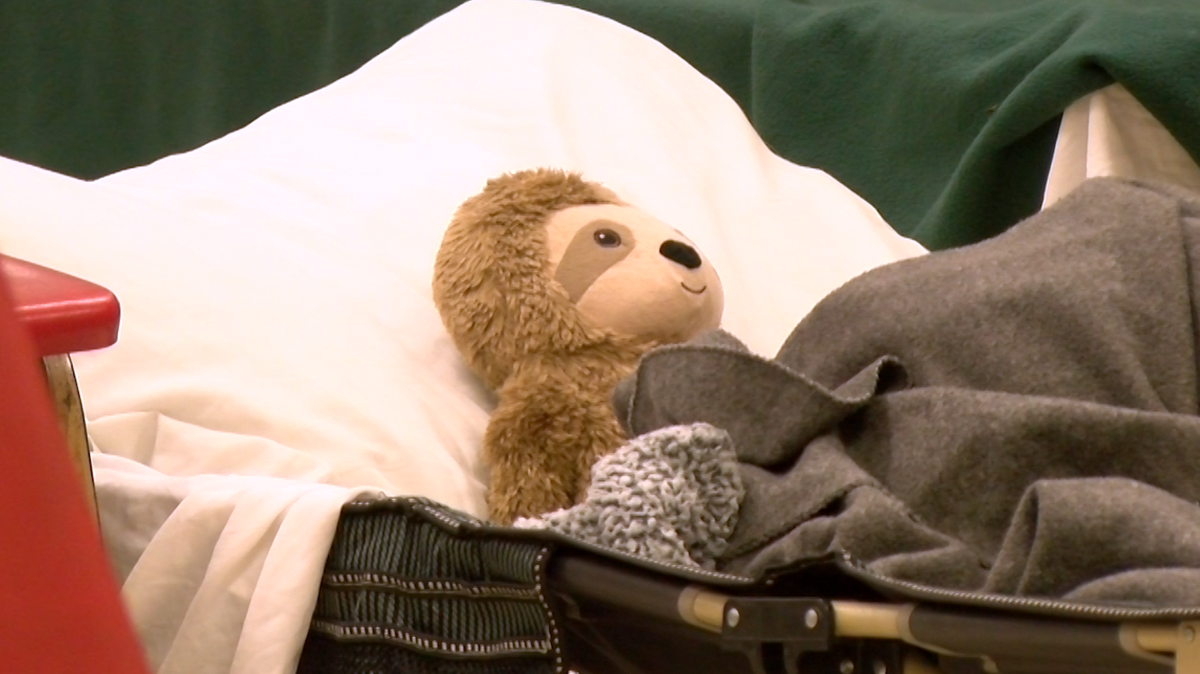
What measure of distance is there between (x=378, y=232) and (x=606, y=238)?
10.6 inches

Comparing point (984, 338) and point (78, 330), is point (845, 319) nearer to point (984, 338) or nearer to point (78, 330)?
point (984, 338)

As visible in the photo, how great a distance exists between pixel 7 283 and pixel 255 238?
0.75 metres

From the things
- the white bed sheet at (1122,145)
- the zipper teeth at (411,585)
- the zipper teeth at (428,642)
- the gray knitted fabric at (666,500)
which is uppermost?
the white bed sheet at (1122,145)

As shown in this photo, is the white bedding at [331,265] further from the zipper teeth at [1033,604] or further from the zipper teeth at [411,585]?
the zipper teeth at [1033,604]

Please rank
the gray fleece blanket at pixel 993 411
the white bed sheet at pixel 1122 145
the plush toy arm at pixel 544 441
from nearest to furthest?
the gray fleece blanket at pixel 993 411
the plush toy arm at pixel 544 441
the white bed sheet at pixel 1122 145

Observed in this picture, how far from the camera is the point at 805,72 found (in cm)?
158

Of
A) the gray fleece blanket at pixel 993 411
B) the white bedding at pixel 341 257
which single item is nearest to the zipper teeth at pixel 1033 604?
the gray fleece blanket at pixel 993 411

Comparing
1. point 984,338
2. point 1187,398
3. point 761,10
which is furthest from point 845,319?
point 761,10

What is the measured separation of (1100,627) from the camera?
43 centimetres

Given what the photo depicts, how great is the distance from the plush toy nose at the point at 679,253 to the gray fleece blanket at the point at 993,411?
0.09 meters

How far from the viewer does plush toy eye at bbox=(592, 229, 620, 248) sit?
81 centimetres

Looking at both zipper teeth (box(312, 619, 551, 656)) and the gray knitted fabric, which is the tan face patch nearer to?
the gray knitted fabric

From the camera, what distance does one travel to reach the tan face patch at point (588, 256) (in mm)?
795

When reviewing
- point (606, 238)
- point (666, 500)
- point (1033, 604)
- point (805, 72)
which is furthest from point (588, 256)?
point (805, 72)
